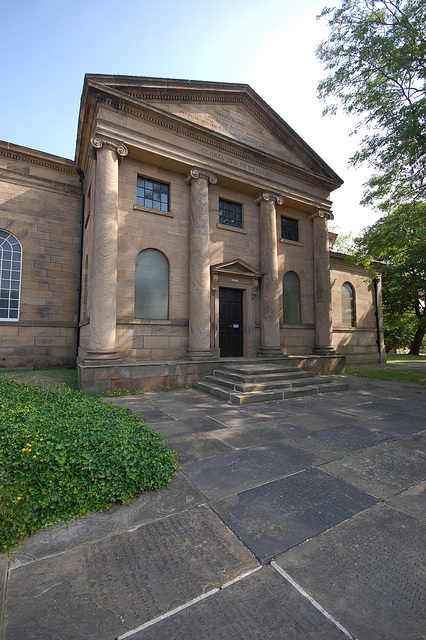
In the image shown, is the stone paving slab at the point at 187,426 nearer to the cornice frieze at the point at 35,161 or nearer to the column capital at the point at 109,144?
the column capital at the point at 109,144

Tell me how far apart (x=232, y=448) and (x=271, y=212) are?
11130 millimetres

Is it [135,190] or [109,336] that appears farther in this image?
[135,190]

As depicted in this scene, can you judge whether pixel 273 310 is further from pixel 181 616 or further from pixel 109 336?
pixel 181 616

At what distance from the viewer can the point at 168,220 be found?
10969 millimetres

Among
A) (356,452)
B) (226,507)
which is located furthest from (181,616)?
(356,452)

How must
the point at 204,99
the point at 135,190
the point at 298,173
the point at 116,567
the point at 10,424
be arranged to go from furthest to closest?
the point at 298,173
the point at 204,99
the point at 135,190
the point at 10,424
the point at 116,567

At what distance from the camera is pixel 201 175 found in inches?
435

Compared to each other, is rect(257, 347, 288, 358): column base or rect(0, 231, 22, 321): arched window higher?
rect(0, 231, 22, 321): arched window

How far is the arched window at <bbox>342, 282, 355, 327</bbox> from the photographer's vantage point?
17484mm

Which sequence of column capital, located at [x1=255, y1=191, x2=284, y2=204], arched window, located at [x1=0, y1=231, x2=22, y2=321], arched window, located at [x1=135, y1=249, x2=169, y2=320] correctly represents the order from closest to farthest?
arched window, located at [x1=135, y1=249, x2=169, y2=320] → arched window, located at [x1=0, y1=231, x2=22, y2=321] → column capital, located at [x1=255, y1=191, x2=284, y2=204]

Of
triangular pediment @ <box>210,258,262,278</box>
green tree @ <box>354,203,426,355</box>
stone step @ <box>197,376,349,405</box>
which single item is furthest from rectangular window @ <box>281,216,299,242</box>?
stone step @ <box>197,376,349,405</box>

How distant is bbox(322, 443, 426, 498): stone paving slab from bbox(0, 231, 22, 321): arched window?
42.3 ft

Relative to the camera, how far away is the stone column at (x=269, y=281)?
12.2m

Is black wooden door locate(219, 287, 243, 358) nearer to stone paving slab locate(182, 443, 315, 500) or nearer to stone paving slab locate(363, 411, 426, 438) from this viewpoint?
stone paving slab locate(363, 411, 426, 438)
